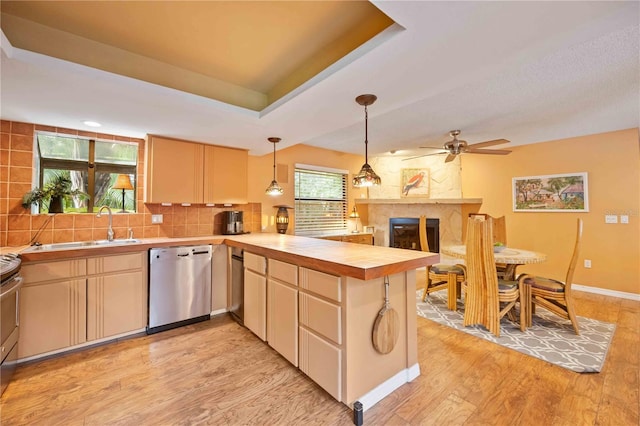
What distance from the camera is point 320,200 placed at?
16.9 ft

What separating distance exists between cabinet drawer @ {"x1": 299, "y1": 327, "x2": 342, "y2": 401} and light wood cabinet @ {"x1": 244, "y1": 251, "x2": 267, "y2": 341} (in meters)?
0.62

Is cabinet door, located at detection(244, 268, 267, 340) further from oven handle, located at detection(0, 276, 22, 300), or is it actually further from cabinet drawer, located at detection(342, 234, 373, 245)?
cabinet drawer, located at detection(342, 234, 373, 245)

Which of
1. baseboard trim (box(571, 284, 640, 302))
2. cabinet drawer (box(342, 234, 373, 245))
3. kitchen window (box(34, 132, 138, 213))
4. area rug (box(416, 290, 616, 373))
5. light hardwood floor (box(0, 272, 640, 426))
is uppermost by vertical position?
kitchen window (box(34, 132, 138, 213))

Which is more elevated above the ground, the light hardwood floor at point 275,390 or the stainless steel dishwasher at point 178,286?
the stainless steel dishwasher at point 178,286

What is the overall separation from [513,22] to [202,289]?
344 cm

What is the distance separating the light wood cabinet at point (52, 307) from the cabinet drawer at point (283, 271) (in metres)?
1.75

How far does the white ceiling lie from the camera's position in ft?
4.38

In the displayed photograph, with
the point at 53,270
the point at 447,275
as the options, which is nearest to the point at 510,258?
the point at 447,275

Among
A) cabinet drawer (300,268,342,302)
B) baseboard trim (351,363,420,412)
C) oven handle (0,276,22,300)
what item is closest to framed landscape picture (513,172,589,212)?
baseboard trim (351,363,420,412)

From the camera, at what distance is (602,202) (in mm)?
4035

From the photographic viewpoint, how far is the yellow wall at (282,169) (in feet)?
13.9

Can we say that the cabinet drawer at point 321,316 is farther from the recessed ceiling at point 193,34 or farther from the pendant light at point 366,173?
the recessed ceiling at point 193,34

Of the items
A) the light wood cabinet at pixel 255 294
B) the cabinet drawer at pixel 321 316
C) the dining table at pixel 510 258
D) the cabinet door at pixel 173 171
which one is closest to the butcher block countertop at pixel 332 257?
the light wood cabinet at pixel 255 294

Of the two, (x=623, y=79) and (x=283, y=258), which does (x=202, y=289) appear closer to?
(x=283, y=258)
